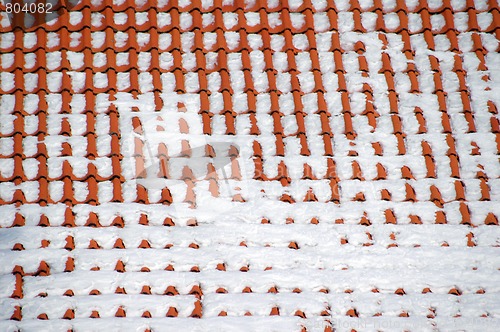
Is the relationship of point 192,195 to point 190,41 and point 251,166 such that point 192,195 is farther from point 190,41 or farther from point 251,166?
point 190,41

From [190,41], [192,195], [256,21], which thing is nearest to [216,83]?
[190,41]

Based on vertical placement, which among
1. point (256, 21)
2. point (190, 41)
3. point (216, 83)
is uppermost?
point (256, 21)

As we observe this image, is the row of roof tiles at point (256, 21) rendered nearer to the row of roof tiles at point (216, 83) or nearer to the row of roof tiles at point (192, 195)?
the row of roof tiles at point (216, 83)

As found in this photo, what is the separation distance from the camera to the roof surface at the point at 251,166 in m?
3.58

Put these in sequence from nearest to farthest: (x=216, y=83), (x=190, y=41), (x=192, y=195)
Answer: (x=192, y=195)
(x=216, y=83)
(x=190, y=41)

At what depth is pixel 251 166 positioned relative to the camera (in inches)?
156

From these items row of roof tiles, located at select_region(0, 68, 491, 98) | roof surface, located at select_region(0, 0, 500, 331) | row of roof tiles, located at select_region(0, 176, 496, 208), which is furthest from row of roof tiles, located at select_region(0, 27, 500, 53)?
row of roof tiles, located at select_region(0, 176, 496, 208)

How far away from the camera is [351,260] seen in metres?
3.71

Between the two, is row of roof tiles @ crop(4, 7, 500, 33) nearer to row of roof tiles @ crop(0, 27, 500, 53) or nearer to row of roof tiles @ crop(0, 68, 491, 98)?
row of roof tiles @ crop(0, 27, 500, 53)

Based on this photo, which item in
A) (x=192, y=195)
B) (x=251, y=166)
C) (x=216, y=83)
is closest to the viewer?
(x=192, y=195)

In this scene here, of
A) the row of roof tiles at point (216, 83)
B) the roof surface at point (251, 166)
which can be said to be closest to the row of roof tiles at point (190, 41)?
the roof surface at point (251, 166)

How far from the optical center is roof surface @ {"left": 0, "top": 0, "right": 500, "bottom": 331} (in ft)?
11.7

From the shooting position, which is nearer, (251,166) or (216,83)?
(251,166)

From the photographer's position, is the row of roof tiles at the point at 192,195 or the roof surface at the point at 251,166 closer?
the roof surface at the point at 251,166
